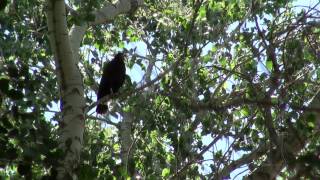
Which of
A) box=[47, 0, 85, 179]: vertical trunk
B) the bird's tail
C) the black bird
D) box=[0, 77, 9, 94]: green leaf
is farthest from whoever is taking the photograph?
the black bird

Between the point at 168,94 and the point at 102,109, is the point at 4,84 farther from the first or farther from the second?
the point at 102,109

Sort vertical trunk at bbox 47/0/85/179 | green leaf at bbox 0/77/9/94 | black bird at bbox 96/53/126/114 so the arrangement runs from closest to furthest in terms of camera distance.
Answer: green leaf at bbox 0/77/9/94 → vertical trunk at bbox 47/0/85/179 → black bird at bbox 96/53/126/114

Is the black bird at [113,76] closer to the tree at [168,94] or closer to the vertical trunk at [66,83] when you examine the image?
the tree at [168,94]

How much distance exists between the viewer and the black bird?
6715 mm

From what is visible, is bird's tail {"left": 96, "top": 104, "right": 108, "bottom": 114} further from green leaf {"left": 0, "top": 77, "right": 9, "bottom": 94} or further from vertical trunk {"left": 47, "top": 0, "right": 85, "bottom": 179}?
green leaf {"left": 0, "top": 77, "right": 9, "bottom": 94}

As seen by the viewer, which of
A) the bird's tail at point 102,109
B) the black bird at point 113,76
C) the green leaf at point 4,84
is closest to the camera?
the green leaf at point 4,84

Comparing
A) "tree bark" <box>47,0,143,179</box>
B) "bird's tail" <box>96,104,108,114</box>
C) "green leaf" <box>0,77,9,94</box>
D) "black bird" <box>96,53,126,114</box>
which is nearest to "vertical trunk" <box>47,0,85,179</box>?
"tree bark" <box>47,0,143,179</box>

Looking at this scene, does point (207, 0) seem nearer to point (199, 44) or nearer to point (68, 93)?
point (199, 44)

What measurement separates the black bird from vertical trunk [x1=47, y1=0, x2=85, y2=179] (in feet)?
13.4

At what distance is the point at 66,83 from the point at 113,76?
4498mm

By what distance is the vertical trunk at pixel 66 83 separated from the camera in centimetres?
235

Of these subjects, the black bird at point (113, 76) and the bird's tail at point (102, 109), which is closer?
the bird's tail at point (102, 109)

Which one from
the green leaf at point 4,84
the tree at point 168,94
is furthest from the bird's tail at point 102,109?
the green leaf at point 4,84

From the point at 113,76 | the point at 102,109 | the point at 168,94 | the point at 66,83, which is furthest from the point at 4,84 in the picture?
the point at 113,76
